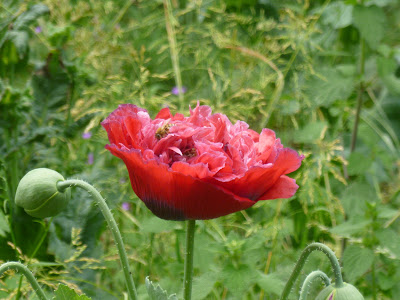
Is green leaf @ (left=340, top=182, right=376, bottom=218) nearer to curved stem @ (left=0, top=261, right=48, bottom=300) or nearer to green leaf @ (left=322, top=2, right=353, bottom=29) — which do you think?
green leaf @ (left=322, top=2, right=353, bottom=29)

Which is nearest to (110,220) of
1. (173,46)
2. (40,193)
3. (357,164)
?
(40,193)

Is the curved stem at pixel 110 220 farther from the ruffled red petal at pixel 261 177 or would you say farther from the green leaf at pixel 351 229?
the green leaf at pixel 351 229

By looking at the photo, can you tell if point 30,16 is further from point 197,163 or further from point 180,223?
point 197,163

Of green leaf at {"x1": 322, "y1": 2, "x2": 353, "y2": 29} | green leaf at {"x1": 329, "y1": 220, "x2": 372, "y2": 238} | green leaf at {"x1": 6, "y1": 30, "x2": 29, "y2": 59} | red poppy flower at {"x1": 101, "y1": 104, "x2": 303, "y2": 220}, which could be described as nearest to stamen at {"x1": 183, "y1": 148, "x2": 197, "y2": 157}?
red poppy flower at {"x1": 101, "y1": 104, "x2": 303, "y2": 220}

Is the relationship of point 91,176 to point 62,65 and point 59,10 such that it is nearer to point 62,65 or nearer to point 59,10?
point 62,65

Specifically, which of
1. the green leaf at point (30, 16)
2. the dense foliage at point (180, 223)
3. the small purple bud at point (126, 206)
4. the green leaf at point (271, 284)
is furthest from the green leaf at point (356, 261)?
the green leaf at point (30, 16)

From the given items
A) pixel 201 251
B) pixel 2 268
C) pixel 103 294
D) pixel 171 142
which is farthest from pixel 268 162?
pixel 103 294

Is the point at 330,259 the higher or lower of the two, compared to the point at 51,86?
lower
